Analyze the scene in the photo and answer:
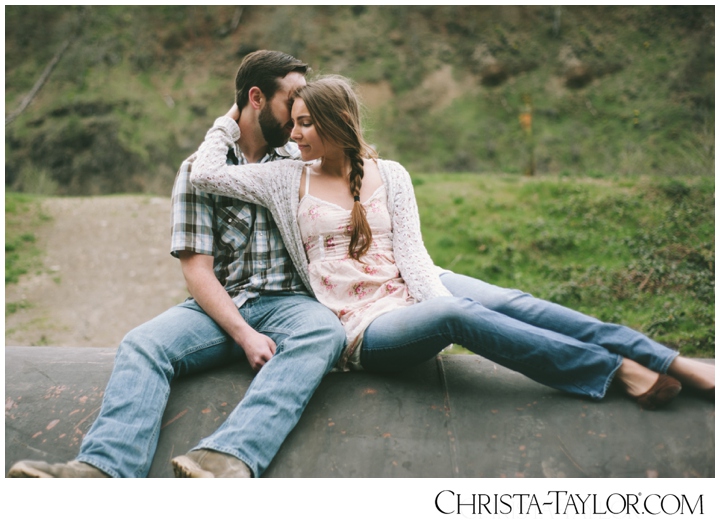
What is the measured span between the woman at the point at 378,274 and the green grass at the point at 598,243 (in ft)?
7.73

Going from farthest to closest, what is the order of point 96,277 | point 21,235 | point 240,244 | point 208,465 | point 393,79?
point 393,79
point 21,235
point 96,277
point 240,244
point 208,465

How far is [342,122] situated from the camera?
92.0 inches

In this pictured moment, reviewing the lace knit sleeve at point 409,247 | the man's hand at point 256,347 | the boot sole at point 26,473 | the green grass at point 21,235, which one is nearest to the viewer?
the boot sole at point 26,473

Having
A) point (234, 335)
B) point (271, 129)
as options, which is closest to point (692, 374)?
point (234, 335)

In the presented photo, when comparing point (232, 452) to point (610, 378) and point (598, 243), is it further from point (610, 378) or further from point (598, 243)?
point (598, 243)

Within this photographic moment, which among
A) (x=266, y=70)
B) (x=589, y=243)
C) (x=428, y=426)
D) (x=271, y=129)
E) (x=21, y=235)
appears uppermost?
(x=266, y=70)

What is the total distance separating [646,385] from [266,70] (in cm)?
208

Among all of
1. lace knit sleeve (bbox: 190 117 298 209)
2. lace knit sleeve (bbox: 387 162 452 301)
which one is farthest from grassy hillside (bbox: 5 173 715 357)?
lace knit sleeve (bbox: 190 117 298 209)

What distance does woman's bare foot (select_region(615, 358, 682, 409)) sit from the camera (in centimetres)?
195

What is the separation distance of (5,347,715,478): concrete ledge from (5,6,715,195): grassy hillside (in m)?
8.06

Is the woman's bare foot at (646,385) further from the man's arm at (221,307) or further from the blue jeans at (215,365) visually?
the man's arm at (221,307)

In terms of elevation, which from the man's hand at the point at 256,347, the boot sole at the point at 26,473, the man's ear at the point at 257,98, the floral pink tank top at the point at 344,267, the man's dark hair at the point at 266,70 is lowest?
the boot sole at the point at 26,473

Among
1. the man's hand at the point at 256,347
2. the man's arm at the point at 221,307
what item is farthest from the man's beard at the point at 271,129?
the man's hand at the point at 256,347

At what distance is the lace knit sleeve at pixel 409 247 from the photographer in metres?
2.28
